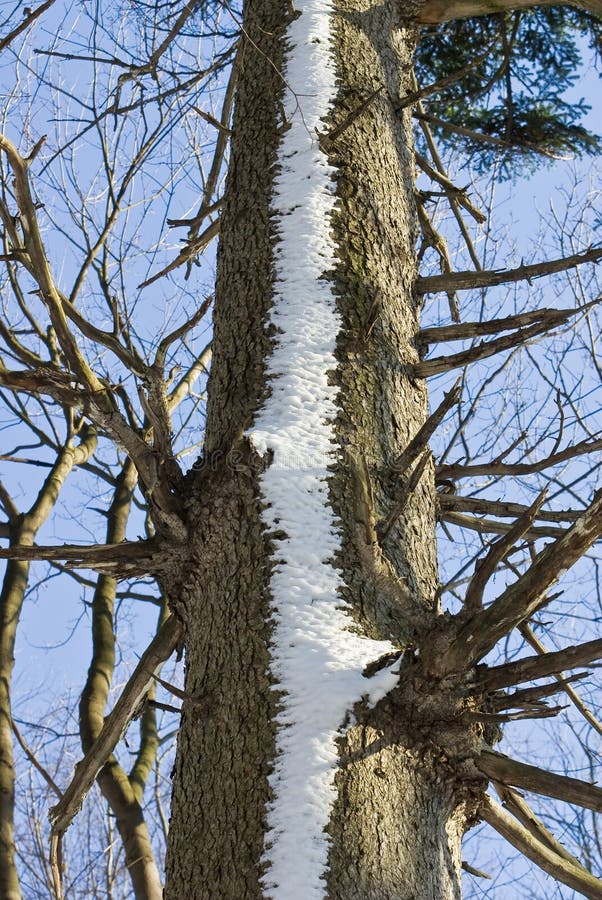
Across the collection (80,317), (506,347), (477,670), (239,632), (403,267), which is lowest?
(477,670)

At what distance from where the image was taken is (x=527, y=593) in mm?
1398

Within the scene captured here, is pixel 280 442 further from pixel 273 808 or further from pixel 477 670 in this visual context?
pixel 273 808

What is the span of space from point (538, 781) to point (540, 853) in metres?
0.22

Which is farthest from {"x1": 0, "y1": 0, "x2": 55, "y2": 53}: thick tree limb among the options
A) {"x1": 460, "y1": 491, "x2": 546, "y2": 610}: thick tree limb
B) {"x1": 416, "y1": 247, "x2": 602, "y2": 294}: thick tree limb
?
{"x1": 460, "y1": 491, "x2": 546, "y2": 610}: thick tree limb

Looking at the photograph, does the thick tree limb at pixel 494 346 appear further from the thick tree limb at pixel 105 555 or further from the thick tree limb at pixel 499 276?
the thick tree limb at pixel 105 555

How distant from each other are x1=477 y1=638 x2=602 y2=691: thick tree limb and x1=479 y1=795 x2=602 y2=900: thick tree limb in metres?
0.25

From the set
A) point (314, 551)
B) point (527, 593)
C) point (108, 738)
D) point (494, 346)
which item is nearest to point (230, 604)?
point (314, 551)

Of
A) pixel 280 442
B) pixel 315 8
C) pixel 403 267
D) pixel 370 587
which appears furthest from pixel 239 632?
pixel 315 8

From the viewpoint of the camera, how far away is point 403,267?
86.8 inches

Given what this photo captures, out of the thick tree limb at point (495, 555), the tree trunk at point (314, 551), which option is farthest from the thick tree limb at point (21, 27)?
the thick tree limb at point (495, 555)

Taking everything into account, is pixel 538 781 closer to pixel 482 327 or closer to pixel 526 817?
pixel 526 817

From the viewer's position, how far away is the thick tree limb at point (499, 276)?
2.00m

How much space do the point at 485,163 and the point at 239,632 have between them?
458 cm

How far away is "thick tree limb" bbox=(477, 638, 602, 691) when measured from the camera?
1.39 meters
